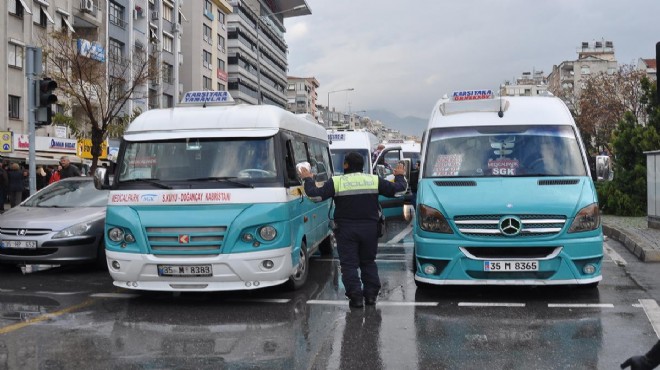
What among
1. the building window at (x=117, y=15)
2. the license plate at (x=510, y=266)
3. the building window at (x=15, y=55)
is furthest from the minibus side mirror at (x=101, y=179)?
the building window at (x=117, y=15)

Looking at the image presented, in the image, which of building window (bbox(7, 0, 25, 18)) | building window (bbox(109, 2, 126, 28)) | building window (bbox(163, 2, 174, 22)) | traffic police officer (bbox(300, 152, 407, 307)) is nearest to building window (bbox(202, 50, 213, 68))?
building window (bbox(163, 2, 174, 22))

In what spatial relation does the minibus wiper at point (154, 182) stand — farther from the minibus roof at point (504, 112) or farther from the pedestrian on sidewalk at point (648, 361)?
the pedestrian on sidewalk at point (648, 361)

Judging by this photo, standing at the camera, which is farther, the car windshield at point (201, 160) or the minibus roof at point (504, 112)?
the minibus roof at point (504, 112)

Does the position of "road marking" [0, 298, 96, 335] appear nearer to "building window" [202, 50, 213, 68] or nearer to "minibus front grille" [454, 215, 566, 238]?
Result: "minibus front grille" [454, 215, 566, 238]

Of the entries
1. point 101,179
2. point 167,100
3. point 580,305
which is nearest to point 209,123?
point 101,179

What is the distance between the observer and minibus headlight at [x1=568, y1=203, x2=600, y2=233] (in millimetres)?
7445

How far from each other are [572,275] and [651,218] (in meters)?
8.34

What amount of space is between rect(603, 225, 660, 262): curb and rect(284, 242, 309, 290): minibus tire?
5582 millimetres

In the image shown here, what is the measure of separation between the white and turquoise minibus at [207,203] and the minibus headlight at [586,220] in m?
3.18

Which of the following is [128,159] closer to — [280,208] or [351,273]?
[280,208]

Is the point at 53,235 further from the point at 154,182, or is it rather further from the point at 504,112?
the point at 504,112

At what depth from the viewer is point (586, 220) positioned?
295 inches

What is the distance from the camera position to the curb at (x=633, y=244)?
10.6 metres

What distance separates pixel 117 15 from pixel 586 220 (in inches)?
1772
